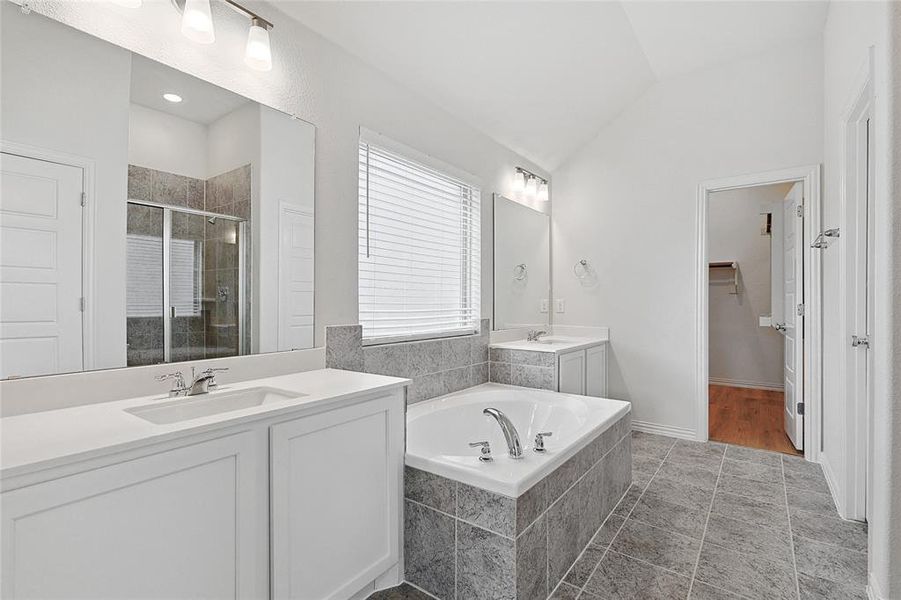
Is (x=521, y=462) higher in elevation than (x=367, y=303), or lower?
lower

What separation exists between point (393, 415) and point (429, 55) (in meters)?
1.93

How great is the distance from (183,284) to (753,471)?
3405 millimetres

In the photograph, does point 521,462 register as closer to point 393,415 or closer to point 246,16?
point 393,415

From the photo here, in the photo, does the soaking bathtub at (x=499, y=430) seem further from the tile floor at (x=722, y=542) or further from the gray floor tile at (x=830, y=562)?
the gray floor tile at (x=830, y=562)

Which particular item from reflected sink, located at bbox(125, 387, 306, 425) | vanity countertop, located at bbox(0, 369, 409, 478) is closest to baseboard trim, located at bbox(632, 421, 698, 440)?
vanity countertop, located at bbox(0, 369, 409, 478)

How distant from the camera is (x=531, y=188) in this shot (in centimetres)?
382

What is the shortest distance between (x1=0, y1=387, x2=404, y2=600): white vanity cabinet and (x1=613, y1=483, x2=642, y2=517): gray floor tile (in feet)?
4.07

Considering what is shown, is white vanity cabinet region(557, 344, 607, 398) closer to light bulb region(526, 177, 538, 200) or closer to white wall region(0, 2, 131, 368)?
light bulb region(526, 177, 538, 200)

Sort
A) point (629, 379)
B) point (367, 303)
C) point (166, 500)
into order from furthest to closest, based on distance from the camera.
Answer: point (629, 379), point (367, 303), point (166, 500)

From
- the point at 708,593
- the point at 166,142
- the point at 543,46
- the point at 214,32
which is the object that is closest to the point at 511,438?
the point at 708,593

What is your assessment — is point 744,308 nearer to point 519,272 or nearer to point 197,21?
point 519,272

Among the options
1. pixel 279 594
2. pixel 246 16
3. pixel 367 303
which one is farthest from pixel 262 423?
pixel 246 16

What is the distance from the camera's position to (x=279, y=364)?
1.93 meters

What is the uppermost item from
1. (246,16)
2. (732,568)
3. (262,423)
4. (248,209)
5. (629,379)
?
(246,16)
